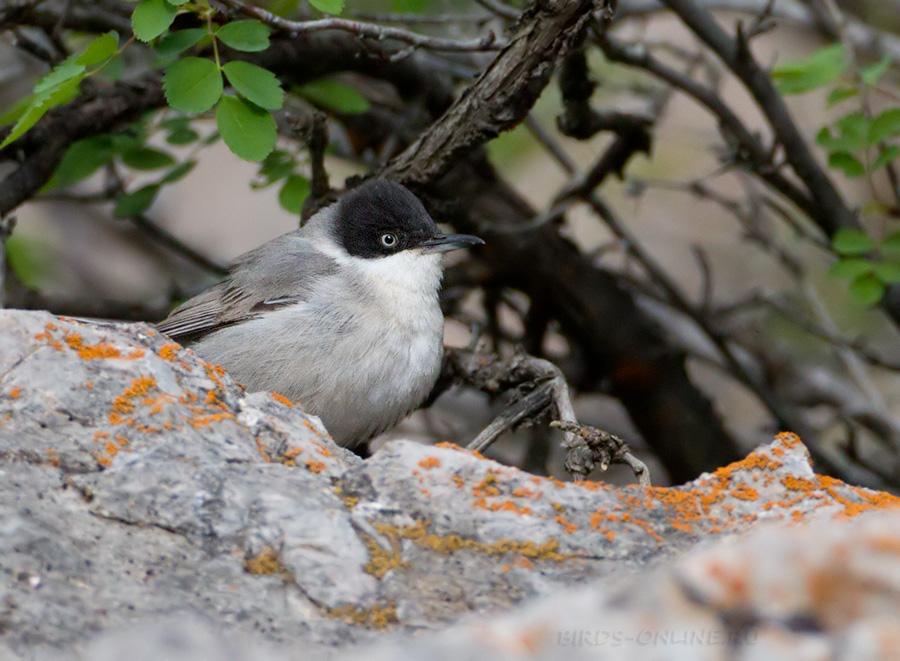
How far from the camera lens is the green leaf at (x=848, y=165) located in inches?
173

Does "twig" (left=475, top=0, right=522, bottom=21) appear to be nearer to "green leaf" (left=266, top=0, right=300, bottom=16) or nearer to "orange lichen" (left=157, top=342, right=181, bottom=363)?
"green leaf" (left=266, top=0, right=300, bottom=16)

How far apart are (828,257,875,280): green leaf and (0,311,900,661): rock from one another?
6.31ft

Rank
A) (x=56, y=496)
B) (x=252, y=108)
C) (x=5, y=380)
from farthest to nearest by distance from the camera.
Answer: (x=252, y=108) < (x=5, y=380) < (x=56, y=496)

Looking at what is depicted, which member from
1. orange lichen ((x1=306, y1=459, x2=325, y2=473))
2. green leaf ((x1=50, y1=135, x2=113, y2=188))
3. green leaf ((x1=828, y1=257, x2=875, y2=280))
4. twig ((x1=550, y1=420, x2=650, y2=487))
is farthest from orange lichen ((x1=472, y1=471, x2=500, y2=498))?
green leaf ((x1=50, y1=135, x2=113, y2=188))

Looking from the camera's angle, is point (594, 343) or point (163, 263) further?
point (163, 263)

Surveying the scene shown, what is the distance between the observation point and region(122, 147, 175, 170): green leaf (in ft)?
15.4

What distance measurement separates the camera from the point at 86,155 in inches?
181

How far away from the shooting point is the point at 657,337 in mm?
5402

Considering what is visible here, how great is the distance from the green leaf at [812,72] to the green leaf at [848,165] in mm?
341

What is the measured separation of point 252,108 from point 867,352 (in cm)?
354

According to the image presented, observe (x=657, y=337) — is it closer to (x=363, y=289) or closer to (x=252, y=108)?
(x=363, y=289)

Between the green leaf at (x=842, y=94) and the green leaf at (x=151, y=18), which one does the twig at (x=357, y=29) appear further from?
the green leaf at (x=842, y=94)

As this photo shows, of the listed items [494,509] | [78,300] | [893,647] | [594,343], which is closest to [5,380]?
[494,509]

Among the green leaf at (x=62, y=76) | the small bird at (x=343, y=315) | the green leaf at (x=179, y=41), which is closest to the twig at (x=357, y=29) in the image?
the green leaf at (x=179, y=41)
